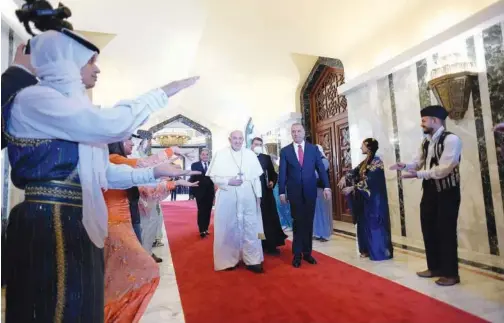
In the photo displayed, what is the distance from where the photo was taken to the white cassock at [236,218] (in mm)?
3379

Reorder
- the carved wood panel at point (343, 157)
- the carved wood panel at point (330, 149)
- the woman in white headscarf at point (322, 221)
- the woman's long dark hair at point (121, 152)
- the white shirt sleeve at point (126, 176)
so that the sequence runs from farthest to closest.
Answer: the carved wood panel at point (330, 149)
the carved wood panel at point (343, 157)
the woman in white headscarf at point (322, 221)
the woman's long dark hair at point (121, 152)
the white shirt sleeve at point (126, 176)

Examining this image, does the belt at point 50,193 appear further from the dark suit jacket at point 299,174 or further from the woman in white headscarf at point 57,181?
the dark suit jacket at point 299,174

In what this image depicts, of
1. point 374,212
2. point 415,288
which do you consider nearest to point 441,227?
point 415,288

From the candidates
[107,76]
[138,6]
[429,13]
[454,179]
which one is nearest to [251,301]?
[454,179]

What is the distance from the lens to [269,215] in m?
4.28

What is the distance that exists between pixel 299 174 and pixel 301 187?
Result: 141 mm

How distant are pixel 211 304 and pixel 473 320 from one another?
1679mm

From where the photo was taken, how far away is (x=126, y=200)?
2.05 metres

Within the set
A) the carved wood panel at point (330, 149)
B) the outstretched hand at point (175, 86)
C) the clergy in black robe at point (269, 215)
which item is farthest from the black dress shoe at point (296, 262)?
the carved wood panel at point (330, 149)

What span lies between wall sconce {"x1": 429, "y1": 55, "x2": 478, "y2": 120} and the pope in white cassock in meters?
2.09

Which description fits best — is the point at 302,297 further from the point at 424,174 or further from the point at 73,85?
the point at 73,85

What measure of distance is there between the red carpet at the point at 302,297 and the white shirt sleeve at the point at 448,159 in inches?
37.5

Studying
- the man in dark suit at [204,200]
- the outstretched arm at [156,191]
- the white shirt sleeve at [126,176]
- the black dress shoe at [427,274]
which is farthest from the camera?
the man in dark suit at [204,200]

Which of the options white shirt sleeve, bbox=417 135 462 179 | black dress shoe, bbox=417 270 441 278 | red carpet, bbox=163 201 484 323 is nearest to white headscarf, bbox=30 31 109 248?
red carpet, bbox=163 201 484 323
